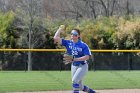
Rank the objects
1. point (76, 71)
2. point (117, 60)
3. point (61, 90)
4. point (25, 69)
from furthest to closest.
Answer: point (117, 60) < point (25, 69) < point (61, 90) < point (76, 71)

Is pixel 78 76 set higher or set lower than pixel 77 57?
lower

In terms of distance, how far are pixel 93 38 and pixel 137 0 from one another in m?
23.0

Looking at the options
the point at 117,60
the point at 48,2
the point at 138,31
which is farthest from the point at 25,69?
the point at 48,2

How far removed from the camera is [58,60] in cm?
2730

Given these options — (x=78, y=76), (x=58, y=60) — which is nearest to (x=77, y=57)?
Answer: (x=78, y=76)

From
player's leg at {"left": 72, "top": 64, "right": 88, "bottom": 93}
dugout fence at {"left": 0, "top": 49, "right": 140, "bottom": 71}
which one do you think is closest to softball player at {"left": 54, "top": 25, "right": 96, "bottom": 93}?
player's leg at {"left": 72, "top": 64, "right": 88, "bottom": 93}

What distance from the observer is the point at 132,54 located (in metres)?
27.9

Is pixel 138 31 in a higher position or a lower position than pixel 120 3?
lower

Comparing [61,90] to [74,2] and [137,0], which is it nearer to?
[74,2]

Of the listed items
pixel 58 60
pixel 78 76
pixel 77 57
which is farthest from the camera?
pixel 58 60

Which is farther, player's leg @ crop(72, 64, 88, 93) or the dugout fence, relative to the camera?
the dugout fence

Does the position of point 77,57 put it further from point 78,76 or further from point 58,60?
point 58,60

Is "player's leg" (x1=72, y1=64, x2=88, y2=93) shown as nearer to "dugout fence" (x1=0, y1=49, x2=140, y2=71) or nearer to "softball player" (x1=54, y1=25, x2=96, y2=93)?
"softball player" (x1=54, y1=25, x2=96, y2=93)

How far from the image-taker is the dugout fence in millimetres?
26906
